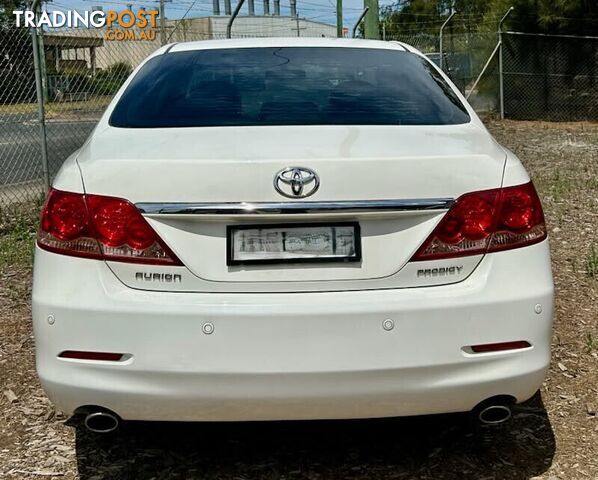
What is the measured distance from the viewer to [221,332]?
2428mm

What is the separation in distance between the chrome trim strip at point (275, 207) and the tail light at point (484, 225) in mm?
149

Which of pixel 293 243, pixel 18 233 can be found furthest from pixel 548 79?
pixel 293 243

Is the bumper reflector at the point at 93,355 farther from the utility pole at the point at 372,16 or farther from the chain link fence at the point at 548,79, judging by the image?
the chain link fence at the point at 548,79

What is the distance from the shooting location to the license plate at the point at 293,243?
2465mm

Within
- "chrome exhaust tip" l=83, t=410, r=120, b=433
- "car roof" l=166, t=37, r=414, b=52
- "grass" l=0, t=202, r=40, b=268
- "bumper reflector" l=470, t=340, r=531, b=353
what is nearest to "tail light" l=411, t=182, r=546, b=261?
"bumper reflector" l=470, t=340, r=531, b=353

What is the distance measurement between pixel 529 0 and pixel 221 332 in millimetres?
18182

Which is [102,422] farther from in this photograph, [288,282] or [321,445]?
[321,445]

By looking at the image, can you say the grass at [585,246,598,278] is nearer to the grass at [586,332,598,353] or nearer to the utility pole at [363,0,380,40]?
the grass at [586,332,598,353]

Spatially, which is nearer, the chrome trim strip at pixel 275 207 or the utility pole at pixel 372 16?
the chrome trim strip at pixel 275 207

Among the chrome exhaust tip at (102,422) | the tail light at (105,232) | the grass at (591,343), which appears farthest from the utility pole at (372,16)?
the chrome exhaust tip at (102,422)

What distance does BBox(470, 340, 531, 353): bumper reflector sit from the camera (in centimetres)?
253

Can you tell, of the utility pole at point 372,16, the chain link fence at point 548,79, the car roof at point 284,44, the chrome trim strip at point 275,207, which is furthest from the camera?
the chain link fence at point 548,79

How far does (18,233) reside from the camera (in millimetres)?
6855

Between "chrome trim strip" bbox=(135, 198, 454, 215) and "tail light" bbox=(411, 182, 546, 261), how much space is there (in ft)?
0.49
